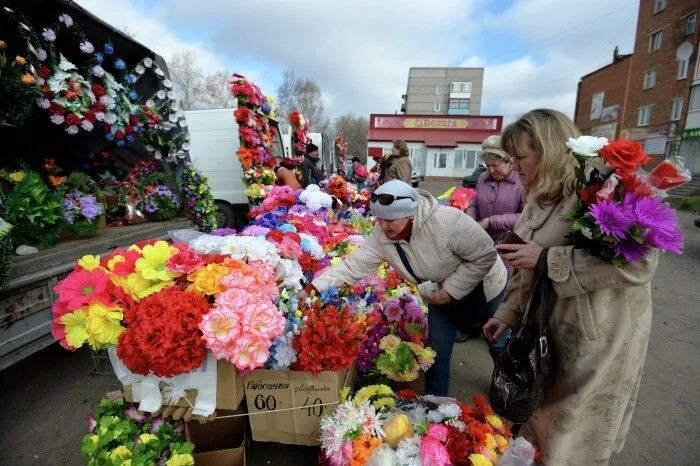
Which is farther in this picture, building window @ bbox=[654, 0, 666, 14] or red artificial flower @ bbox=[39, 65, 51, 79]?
building window @ bbox=[654, 0, 666, 14]

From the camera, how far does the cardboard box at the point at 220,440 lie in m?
1.79

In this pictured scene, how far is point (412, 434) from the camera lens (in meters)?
1.65

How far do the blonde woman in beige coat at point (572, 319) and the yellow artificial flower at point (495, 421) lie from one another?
17 centimetres

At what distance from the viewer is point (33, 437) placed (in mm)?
2375

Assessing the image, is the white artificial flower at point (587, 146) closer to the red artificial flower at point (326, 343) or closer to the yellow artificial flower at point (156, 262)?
the red artificial flower at point (326, 343)

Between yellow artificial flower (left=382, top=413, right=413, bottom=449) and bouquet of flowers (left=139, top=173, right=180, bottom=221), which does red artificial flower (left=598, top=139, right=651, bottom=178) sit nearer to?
yellow artificial flower (left=382, top=413, right=413, bottom=449)

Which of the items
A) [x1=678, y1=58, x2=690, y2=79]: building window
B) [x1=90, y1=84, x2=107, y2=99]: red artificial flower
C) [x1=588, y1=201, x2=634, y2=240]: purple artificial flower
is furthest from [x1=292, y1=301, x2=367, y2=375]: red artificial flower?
[x1=678, y1=58, x2=690, y2=79]: building window

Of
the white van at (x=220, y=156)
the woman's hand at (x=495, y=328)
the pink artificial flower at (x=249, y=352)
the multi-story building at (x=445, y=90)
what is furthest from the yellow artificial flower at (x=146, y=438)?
the multi-story building at (x=445, y=90)

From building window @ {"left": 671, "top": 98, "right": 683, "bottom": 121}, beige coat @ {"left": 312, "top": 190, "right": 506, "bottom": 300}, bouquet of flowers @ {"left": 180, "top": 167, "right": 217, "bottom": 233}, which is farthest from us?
building window @ {"left": 671, "top": 98, "right": 683, "bottom": 121}

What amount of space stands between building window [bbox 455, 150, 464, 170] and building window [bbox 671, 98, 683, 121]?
12916 millimetres

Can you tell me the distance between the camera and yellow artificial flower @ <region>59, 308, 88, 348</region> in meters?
1.49

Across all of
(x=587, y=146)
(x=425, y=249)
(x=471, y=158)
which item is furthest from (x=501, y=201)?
(x=471, y=158)

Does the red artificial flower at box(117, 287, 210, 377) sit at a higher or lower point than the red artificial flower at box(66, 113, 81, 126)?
lower

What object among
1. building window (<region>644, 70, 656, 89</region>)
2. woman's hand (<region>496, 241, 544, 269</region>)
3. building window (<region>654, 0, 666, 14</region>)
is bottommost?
woman's hand (<region>496, 241, 544, 269</region>)
